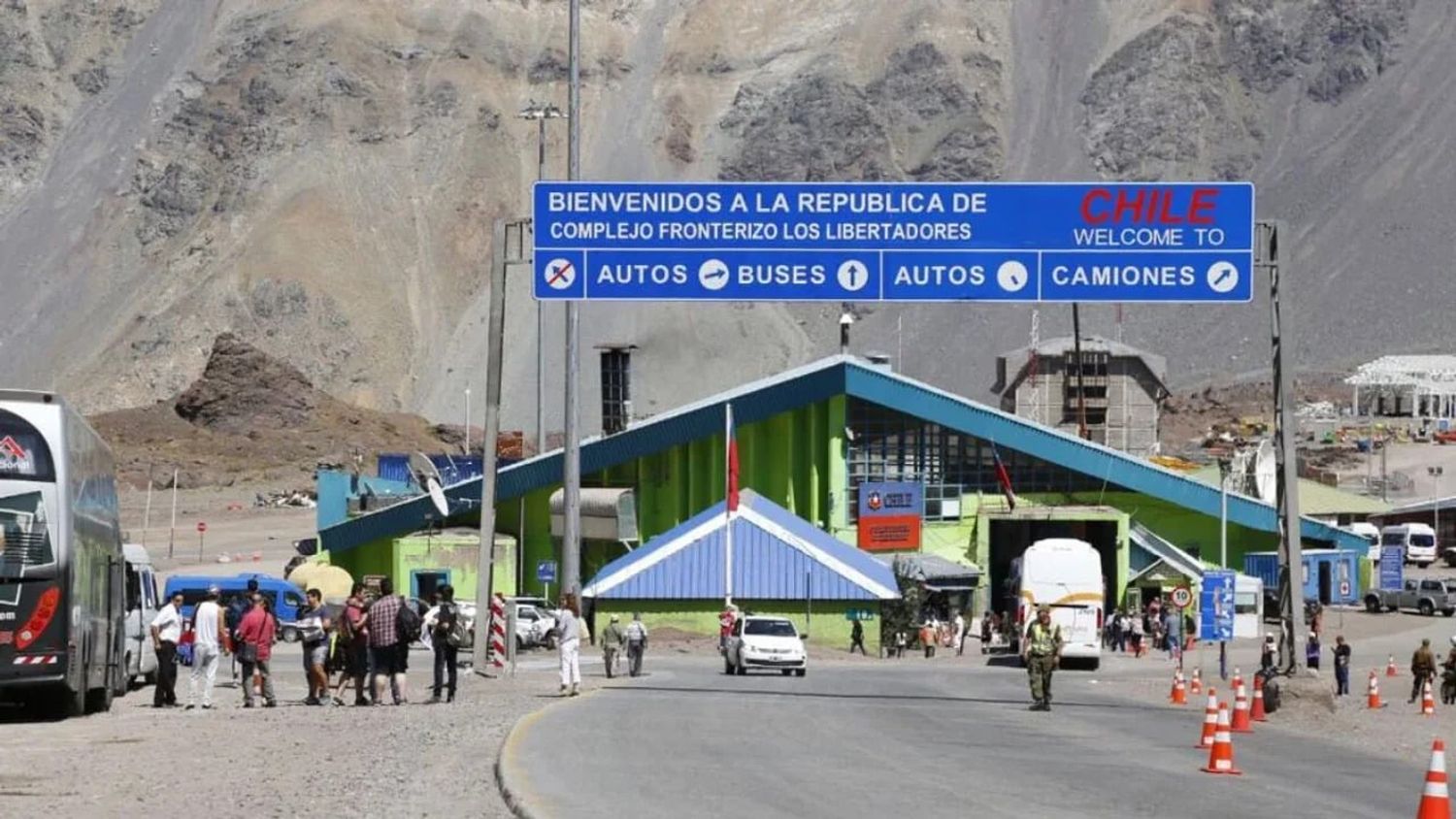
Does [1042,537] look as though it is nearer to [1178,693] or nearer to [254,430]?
[1178,693]

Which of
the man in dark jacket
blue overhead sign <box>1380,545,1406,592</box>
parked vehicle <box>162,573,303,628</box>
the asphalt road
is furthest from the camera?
blue overhead sign <box>1380,545,1406,592</box>

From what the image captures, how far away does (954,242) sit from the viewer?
3388cm

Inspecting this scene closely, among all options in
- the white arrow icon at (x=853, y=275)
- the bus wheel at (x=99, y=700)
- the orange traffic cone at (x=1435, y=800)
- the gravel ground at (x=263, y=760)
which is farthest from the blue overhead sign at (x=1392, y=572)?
the orange traffic cone at (x=1435, y=800)

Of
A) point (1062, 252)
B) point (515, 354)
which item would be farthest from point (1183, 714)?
point (515, 354)

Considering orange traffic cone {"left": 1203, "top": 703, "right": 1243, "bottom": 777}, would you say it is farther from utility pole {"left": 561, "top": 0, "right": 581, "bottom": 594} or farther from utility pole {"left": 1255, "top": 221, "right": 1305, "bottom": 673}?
utility pole {"left": 561, "top": 0, "right": 581, "bottom": 594}

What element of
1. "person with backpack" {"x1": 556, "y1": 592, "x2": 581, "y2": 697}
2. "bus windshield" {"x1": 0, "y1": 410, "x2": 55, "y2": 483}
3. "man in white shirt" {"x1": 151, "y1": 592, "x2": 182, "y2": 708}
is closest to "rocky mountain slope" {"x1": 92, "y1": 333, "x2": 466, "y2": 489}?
"person with backpack" {"x1": 556, "y1": 592, "x2": 581, "y2": 697}

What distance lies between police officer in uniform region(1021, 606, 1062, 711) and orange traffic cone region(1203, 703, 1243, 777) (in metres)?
9.34

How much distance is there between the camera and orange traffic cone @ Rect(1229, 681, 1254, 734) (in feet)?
88.4

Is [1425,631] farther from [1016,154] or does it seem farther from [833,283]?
[1016,154]

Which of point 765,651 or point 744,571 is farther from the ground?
point 744,571

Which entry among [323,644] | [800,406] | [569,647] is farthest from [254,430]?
[323,644]

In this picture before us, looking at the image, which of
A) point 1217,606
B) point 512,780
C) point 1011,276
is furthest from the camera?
point 1217,606

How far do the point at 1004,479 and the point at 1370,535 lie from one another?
24595 millimetres

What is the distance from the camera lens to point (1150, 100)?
180m
